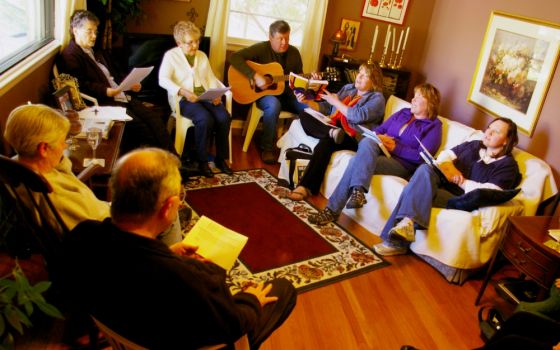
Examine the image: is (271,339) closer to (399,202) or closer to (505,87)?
(399,202)

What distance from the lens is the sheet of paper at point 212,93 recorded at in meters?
3.35

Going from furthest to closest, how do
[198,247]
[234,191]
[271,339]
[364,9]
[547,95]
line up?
1. [364,9]
2. [234,191]
3. [547,95]
4. [271,339]
5. [198,247]

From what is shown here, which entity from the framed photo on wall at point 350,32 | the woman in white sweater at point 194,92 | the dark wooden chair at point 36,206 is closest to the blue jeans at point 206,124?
the woman in white sweater at point 194,92

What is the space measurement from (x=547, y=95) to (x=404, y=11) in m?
1.85

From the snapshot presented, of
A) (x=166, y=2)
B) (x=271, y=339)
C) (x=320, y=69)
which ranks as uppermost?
(x=166, y=2)

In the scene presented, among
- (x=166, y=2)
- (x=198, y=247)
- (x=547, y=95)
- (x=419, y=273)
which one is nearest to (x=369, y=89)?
(x=547, y=95)

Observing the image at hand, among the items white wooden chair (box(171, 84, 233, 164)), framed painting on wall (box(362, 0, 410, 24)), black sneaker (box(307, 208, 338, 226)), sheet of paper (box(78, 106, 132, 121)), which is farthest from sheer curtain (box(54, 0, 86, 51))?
framed painting on wall (box(362, 0, 410, 24))

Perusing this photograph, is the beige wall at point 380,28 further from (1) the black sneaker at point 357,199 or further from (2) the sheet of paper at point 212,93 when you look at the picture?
(1) the black sneaker at point 357,199

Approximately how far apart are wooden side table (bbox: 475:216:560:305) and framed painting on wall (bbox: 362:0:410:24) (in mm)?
2688

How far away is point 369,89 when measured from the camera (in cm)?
349

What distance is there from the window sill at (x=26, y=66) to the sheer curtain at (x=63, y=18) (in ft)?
0.21

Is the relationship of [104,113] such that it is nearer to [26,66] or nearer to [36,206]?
[26,66]

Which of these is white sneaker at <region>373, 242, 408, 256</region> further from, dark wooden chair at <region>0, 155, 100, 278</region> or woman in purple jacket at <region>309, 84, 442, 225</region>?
dark wooden chair at <region>0, 155, 100, 278</region>

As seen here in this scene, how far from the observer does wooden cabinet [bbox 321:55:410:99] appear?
418 centimetres
